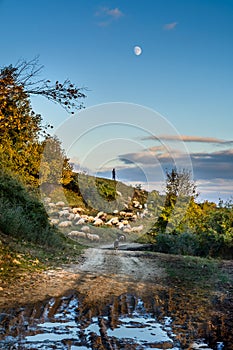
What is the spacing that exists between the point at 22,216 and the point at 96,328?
10.4 m

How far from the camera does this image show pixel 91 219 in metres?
28.4

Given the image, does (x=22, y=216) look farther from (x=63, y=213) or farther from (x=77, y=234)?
(x=63, y=213)

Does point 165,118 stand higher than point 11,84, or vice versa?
point 165,118

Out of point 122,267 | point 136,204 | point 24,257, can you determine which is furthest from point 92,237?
point 24,257

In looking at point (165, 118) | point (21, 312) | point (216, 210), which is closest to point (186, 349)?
point (21, 312)

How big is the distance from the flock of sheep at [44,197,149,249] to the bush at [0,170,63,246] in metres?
7.16

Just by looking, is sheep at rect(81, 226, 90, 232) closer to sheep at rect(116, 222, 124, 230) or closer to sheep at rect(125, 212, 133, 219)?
sheep at rect(116, 222, 124, 230)

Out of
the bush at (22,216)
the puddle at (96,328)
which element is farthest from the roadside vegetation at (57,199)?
the puddle at (96,328)

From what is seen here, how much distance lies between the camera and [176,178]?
78.9 feet

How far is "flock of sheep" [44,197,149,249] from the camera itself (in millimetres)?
25000

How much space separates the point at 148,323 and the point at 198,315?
3.15 ft

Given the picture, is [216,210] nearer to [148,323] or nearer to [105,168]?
[105,168]

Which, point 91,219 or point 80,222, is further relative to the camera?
point 91,219

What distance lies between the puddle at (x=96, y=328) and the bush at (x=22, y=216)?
24.2 ft
